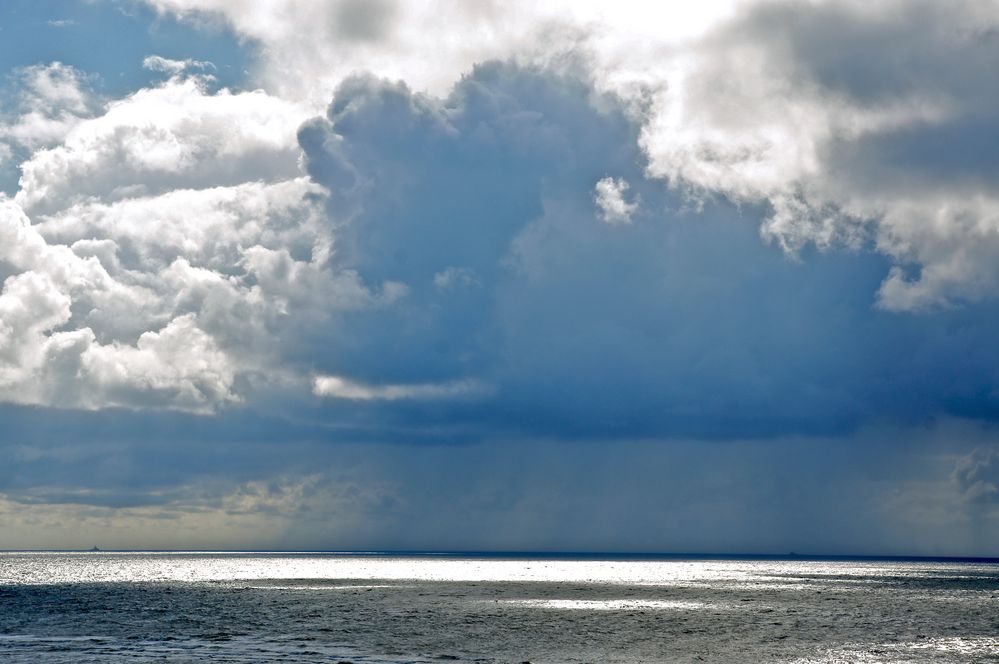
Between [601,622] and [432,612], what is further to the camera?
[432,612]

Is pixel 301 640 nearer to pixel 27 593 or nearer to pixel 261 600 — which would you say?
pixel 261 600

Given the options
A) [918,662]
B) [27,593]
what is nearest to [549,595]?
[27,593]

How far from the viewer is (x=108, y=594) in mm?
138625

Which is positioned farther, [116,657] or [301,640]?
[301,640]

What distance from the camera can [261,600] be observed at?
410ft

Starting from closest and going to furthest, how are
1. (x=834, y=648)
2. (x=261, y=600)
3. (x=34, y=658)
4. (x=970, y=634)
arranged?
(x=34, y=658)
(x=834, y=648)
(x=970, y=634)
(x=261, y=600)

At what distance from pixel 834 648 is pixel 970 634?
60.2 ft

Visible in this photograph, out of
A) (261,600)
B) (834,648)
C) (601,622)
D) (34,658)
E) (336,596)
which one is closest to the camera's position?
(34,658)

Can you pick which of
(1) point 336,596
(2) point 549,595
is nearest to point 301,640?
(1) point 336,596

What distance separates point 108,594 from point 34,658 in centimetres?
8595

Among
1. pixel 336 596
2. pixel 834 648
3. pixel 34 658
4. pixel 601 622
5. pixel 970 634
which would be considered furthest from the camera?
pixel 336 596

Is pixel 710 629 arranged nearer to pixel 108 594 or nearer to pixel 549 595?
pixel 549 595

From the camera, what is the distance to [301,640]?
2795 inches

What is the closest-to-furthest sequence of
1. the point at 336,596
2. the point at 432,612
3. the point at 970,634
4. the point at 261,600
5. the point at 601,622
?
1. the point at 970,634
2. the point at 601,622
3. the point at 432,612
4. the point at 261,600
5. the point at 336,596
